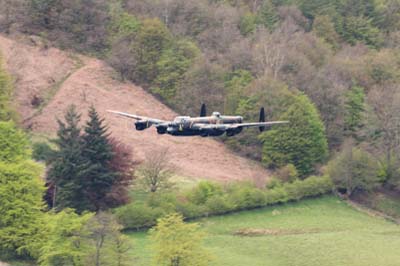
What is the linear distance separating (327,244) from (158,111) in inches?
1240

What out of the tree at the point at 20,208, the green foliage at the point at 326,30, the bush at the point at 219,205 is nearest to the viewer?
the tree at the point at 20,208

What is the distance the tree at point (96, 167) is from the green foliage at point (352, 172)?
23.8 metres

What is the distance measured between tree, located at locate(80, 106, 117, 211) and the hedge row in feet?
7.51

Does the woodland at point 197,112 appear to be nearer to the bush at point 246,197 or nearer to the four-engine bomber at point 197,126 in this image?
the bush at point 246,197

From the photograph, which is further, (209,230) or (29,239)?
(209,230)

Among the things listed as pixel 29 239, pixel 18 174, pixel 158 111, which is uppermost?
pixel 158 111

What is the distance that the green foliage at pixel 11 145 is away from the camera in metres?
79.9

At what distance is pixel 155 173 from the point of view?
85.1 metres

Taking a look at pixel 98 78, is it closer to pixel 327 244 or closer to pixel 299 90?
pixel 299 90

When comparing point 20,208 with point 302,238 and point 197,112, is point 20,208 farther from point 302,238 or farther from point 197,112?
point 197,112

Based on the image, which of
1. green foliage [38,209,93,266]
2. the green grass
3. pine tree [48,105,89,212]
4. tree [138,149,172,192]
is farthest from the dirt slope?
green foliage [38,209,93,266]

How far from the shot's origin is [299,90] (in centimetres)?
10756

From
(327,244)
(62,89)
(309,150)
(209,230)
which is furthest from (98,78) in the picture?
(327,244)

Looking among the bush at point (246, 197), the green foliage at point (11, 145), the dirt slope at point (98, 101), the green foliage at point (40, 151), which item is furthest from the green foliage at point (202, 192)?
the green foliage at point (11, 145)
